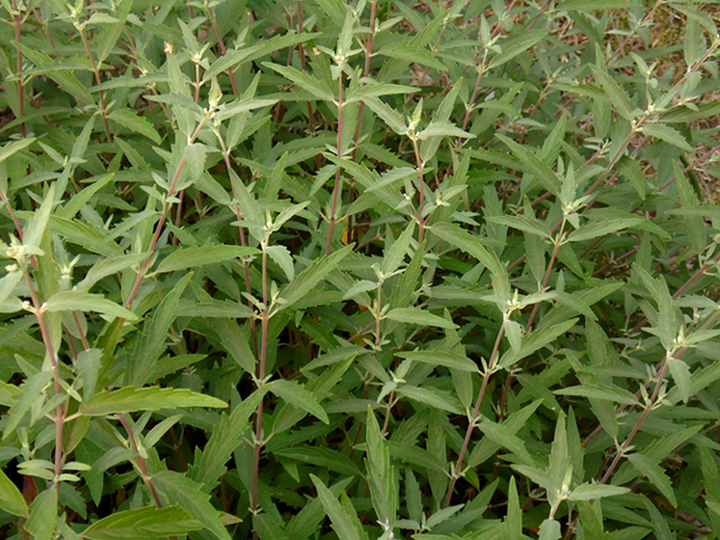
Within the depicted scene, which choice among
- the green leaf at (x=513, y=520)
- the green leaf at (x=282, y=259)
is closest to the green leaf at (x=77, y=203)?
the green leaf at (x=282, y=259)

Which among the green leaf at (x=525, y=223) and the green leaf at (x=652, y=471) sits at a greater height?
the green leaf at (x=525, y=223)

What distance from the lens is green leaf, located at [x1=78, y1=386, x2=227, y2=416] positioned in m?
1.07

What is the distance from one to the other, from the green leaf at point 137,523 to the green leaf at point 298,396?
1.22 feet

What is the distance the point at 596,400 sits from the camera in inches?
71.9

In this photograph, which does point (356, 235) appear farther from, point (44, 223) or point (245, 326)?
point (44, 223)

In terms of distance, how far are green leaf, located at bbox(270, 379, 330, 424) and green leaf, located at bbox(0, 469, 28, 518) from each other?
548 mm

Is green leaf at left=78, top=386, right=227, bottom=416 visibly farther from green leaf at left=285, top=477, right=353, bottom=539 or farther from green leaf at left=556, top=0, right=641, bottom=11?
green leaf at left=556, top=0, right=641, bottom=11

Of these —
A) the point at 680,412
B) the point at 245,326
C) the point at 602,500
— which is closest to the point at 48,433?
the point at 245,326

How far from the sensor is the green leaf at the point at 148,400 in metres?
1.07

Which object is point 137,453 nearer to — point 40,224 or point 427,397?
point 40,224

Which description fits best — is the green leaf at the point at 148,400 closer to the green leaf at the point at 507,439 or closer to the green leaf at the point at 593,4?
the green leaf at the point at 507,439

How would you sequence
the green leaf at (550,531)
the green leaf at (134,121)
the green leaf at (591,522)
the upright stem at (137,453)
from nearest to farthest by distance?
the upright stem at (137,453), the green leaf at (550,531), the green leaf at (591,522), the green leaf at (134,121)

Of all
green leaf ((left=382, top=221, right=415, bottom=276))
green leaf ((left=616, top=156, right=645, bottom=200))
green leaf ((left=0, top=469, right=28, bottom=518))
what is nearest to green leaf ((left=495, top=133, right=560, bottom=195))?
green leaf ((left=616, top=156, right=645, bottom=200))

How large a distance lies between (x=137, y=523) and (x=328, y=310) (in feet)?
2.91
